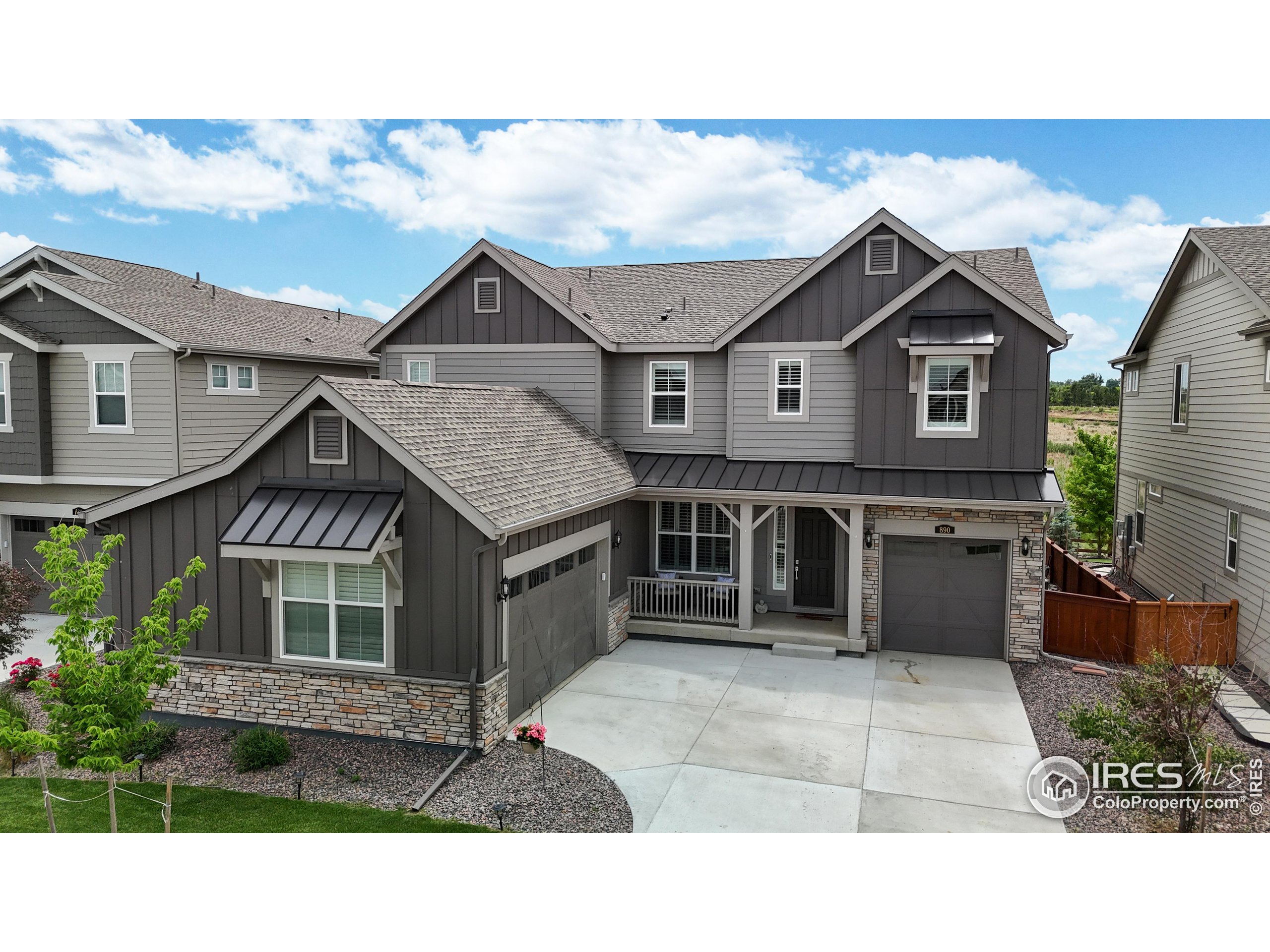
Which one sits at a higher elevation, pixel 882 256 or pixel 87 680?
pixel 882 256

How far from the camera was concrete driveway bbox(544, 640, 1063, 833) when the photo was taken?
8555mm

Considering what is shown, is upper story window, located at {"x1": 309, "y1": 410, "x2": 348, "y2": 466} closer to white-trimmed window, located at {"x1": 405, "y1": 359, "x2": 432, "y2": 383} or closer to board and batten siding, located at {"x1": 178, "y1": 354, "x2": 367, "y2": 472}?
board and batten siding, located at {"x1": 178, "y1": 354, "x2": 367, "y2": 472}

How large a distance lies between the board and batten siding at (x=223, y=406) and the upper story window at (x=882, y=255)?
1057 centimetres

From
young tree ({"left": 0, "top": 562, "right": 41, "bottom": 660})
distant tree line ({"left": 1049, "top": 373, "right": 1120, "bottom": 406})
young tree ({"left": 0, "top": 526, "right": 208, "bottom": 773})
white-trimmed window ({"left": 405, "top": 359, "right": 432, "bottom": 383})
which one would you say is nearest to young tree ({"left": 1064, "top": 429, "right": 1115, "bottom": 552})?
white-trimmed window ({"left": 405, "top": 359, "right": 432, "bottom": 383})

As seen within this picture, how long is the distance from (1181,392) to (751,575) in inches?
398

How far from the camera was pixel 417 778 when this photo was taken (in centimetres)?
921

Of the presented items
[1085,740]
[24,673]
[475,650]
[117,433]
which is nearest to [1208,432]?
[1085,740]

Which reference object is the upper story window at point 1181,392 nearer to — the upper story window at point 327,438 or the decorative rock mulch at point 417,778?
the decorative rock mulch at point 417,778

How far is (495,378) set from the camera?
16.9m

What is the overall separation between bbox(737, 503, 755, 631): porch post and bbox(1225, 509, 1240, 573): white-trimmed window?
8133 mm

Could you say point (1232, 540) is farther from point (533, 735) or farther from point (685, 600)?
point (533, 735)

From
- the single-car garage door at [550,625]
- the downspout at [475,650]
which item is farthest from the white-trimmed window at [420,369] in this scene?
the downspout at [475,650]

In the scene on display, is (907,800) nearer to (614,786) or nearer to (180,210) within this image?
(614,786)

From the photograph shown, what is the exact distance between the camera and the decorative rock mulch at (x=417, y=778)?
845 centimetres
